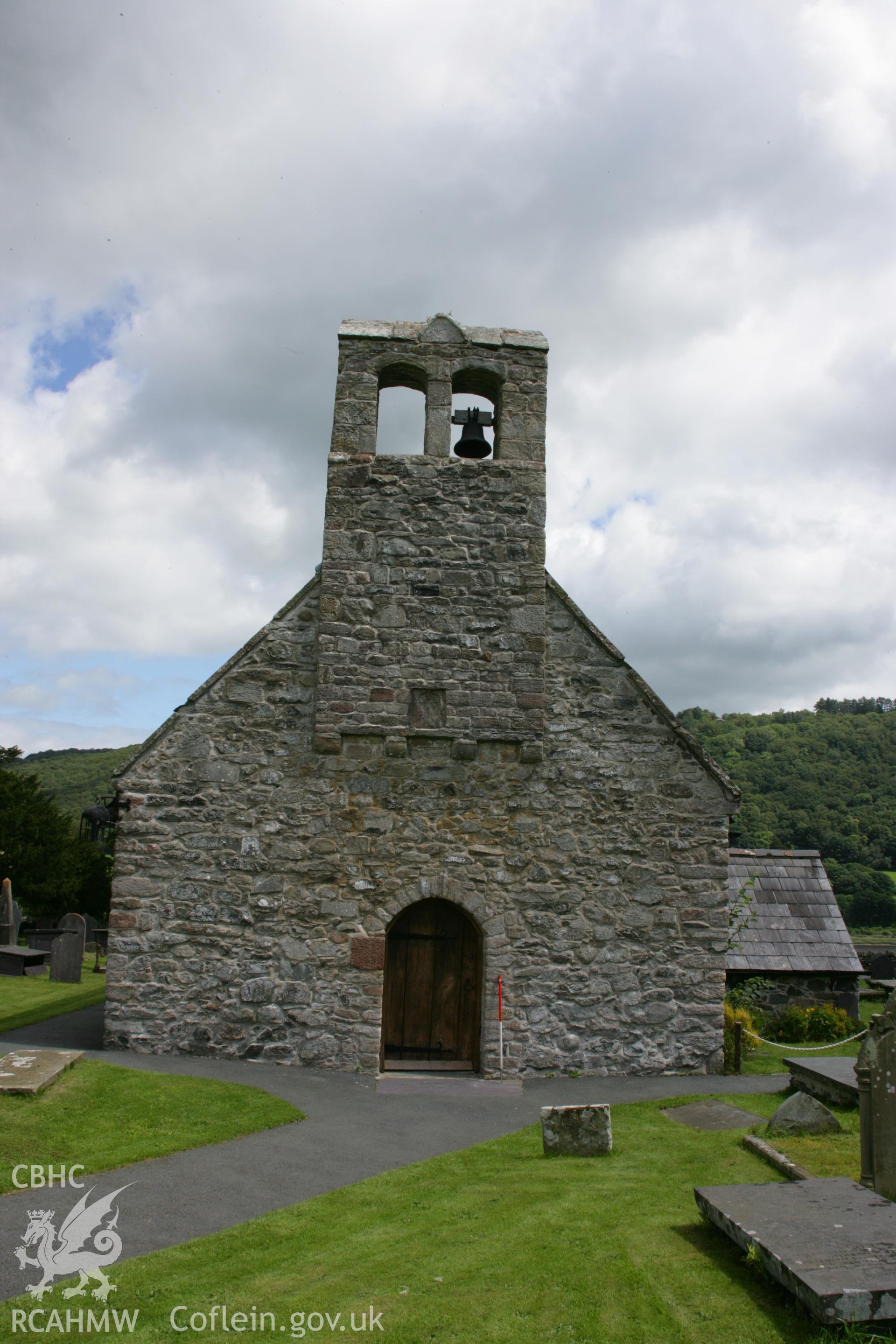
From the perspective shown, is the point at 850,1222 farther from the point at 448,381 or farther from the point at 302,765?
the point at 448,381

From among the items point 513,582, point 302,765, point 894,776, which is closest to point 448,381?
point 513,582

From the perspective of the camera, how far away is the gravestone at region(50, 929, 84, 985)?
55.1 feet

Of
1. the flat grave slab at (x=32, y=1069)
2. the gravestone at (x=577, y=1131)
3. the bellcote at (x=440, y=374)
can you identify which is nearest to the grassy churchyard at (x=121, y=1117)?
the flat grave slab at (x=32, y=1069)

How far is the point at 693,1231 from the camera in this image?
518cm

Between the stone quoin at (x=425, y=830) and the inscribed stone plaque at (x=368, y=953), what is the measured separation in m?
0.03

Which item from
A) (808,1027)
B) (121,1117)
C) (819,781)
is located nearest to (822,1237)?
(121,1117)

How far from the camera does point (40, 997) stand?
14.7 meters

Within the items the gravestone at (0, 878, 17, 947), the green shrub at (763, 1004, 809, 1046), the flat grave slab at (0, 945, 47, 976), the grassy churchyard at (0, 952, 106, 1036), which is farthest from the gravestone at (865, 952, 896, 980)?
the gravestone at (0, 878, 17, 947)

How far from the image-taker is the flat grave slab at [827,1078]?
809cm

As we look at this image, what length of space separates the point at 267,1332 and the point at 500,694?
731cm

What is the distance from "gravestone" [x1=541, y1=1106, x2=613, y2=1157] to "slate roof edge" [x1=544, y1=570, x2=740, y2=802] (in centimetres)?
491

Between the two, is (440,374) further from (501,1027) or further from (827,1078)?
(827,1078)

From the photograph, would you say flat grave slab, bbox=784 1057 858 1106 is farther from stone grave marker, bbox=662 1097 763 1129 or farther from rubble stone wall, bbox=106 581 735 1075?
rubble stone wall, bbox=106 581 735 1075

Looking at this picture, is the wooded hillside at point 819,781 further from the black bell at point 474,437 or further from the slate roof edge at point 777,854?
the black bell at point 474,437
